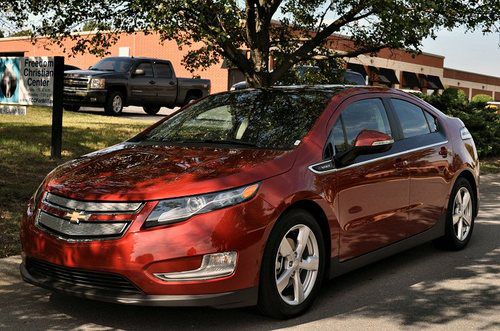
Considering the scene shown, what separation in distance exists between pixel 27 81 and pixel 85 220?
7.53 metres

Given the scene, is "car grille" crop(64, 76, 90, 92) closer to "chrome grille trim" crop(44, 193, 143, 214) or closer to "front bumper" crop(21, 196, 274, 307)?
"chrome grille trim" crop(44, 193, 143, 214)

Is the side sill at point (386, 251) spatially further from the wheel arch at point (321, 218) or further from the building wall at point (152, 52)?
the building wall at point (152, 52)

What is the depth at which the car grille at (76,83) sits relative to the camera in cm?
1934

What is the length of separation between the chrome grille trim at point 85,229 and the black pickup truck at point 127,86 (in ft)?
51.2

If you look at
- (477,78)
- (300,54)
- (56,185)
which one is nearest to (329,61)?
(300,54)

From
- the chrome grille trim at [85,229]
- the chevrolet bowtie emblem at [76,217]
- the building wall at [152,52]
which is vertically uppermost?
the building wall at [152,52]

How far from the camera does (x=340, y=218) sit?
4.76m

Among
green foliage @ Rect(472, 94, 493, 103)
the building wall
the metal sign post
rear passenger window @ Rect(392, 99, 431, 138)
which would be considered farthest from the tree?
the building wall

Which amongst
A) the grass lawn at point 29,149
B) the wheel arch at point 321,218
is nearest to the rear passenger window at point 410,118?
the wheel arch at point 321,218

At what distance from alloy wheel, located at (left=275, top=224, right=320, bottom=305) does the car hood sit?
472 mm

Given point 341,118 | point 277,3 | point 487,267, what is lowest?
point 487,267

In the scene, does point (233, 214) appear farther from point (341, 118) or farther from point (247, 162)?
point (341, 118)

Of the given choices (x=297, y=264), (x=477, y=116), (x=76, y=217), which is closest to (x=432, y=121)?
(x=297, y=264)

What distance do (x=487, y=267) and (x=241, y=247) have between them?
119 inches
